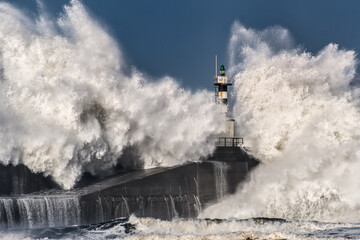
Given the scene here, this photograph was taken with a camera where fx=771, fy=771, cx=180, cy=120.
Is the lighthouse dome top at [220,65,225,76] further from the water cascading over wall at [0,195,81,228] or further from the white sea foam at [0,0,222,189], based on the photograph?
the water cascading over wall at [0,195,81,228]

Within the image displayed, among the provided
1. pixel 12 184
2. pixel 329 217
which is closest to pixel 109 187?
A: pixel 12 184

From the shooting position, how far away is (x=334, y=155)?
95.7 ft

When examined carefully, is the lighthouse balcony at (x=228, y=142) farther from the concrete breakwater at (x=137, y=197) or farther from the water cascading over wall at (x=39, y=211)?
the water cascading over wall at (x=39, y=211)

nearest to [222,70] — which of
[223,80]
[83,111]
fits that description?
[223,80]

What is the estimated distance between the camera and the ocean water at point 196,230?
67.1 ft

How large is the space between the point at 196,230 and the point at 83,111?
21.1ft

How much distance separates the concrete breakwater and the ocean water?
1.61 ft

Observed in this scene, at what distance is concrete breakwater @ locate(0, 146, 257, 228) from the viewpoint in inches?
851

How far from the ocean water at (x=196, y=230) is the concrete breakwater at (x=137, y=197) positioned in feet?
1.61

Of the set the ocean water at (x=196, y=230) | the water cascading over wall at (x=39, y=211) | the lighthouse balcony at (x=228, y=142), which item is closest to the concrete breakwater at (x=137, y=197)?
the water cascading over wall at (x=39, y=211)

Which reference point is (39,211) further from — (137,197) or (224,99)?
(224,99)

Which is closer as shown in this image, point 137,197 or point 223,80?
point 137,197

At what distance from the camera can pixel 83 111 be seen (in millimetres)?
25984

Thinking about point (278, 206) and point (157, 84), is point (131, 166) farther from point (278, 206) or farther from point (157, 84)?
point (278, 206)
